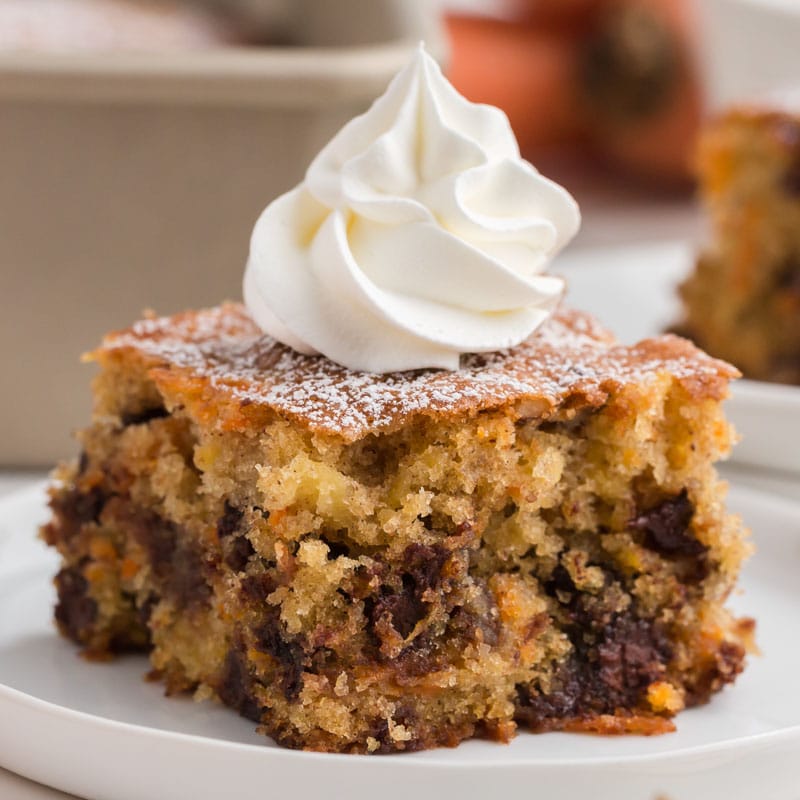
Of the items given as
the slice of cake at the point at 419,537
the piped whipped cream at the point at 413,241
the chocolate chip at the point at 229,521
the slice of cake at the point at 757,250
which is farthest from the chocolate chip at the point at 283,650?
the slice of cake at the point at 757,250

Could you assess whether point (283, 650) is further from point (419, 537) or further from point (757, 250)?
point (757, 250)

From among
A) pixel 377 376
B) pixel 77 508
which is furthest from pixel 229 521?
pixel 77 508

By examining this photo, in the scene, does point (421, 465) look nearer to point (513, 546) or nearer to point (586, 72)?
point (513, 546)

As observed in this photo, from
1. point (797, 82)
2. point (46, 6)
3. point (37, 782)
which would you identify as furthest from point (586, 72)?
point (37, 782)

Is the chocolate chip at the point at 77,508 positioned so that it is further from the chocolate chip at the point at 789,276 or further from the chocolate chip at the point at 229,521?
the chocolate chip at the point at 789,276

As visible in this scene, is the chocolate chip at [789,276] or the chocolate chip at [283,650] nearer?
the chocolate chip at [283,650]

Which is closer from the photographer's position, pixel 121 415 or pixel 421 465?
pixel 421 465
